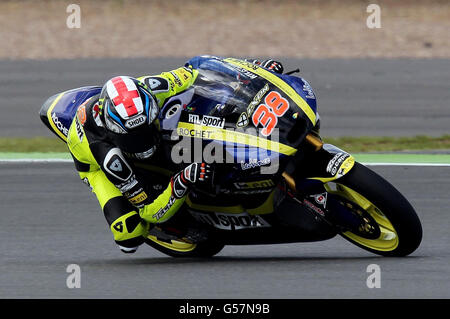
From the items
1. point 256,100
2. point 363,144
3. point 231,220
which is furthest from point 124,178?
point 363,144

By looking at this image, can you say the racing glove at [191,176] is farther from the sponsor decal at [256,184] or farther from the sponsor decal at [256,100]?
the sponsor decal at [256,100]

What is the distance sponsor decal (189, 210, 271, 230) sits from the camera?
6.21m

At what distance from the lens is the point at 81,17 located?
17625 mm

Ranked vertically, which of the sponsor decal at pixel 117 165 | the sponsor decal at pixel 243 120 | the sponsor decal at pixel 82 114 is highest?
the sponsor decal at pixel 82 114

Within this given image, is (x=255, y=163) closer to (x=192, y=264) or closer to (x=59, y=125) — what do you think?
(x=192, y=264)

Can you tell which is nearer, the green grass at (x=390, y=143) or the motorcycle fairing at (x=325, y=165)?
the motorcycle fairing at (x=325, y=165)

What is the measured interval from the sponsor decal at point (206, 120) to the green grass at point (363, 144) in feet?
17.5

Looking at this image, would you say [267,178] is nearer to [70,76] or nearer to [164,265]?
[164,265]

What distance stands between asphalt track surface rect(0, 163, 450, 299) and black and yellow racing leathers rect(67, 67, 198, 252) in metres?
0.33

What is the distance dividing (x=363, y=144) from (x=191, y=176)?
5852 mm

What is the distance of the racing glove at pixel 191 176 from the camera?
5.69m
